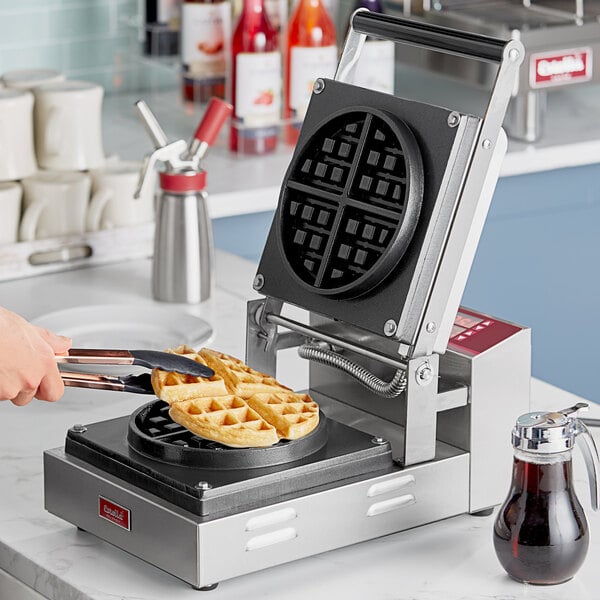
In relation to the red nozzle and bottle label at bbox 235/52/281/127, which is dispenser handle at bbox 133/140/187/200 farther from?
bottle label at bbox 235/52/281/127

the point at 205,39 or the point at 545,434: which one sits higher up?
the point at 205,39

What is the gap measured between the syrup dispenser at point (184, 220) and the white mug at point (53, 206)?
155 mm

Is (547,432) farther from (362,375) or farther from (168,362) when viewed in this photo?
(168,362)

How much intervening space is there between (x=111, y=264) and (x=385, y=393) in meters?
1.03

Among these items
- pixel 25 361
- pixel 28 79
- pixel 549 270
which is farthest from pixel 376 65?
pixel 25 361

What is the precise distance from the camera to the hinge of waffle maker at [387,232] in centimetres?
115

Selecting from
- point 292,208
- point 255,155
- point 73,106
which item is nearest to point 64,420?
point 292,208

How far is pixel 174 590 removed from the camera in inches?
45.0

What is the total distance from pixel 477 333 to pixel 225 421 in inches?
9.9

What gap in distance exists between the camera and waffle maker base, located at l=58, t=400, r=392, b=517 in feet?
3.62

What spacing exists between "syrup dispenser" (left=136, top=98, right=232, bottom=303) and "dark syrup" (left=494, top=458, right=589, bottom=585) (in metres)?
0.93

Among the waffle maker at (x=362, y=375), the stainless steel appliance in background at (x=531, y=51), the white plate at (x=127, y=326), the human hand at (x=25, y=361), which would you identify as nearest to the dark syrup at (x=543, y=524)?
the waffle maker at (x=362, y=375)

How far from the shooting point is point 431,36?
47.8 inches

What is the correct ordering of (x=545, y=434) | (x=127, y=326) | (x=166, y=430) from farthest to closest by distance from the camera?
(x=127, y=326), (x=166, y=430), (x=545, y=434)
